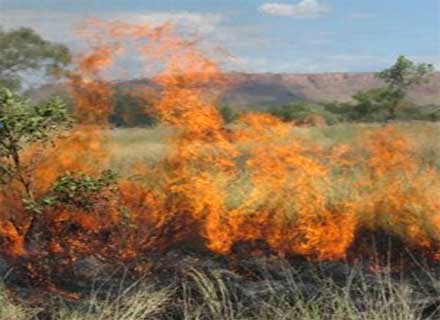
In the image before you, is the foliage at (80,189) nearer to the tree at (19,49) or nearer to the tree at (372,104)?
the tree at (19,49)

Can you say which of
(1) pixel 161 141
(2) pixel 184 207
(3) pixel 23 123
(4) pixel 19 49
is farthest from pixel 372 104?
(3) pixel 23 123

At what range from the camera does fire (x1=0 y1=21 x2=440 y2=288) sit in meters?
8.52

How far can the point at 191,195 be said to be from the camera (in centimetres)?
861

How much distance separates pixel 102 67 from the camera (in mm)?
8539

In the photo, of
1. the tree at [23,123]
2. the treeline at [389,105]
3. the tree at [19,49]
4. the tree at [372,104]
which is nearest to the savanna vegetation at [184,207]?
the tree at [23,123]

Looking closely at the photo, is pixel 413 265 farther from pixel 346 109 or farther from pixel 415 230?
pixel 346 109

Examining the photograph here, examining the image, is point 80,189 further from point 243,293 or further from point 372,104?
point 372,104

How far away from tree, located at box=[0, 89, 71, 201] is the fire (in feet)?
1.33

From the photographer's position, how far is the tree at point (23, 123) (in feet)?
25.4

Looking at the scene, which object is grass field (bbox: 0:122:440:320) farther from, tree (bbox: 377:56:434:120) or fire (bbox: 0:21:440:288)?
tree (bbox: 377:56:434:120)

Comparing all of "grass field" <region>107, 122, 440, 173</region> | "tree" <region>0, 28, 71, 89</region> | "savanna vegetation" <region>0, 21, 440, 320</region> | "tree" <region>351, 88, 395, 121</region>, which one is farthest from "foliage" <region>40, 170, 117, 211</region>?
"tree" <region>351, 88, 395, 121</region>

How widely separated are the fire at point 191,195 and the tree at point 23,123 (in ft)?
1.33

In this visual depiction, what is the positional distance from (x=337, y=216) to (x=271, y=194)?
74cm

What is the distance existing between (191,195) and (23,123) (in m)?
1.78
